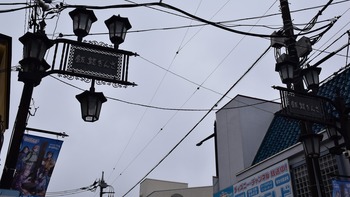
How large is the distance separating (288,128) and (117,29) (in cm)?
1228

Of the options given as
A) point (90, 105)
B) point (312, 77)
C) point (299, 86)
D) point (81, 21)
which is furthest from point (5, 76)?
point (312, 77)

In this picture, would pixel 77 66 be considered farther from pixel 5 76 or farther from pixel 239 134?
pixel 239 134

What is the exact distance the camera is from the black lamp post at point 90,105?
6.58 m

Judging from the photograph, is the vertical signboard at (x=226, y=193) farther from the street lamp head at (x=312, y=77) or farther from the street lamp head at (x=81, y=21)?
the street lamp head at (x=81, y=21)

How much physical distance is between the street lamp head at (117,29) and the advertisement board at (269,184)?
9787 mm

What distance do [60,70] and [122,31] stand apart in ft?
4.80

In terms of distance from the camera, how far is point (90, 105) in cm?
658

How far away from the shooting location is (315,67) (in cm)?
970

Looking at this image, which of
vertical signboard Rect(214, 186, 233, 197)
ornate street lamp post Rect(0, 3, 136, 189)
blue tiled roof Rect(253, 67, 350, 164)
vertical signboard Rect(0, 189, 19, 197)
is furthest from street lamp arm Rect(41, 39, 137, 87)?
vertical signboard Rect(214, 186, 233, 197)

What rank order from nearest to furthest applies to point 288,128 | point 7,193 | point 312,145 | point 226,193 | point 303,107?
point 7,193 → point 303,107 → point 312,145 → point 288,128 → point 226,193

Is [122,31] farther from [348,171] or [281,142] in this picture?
[281,142]

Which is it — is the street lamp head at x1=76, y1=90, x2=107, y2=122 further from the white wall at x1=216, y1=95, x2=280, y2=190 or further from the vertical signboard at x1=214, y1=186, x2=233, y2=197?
the white wall at x1=216, y1=95, x2=280, y2=190

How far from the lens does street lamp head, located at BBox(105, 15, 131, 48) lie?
23.7ft

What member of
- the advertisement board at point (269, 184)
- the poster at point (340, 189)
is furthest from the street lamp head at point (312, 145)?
the advertisement board at point (269, 184)
